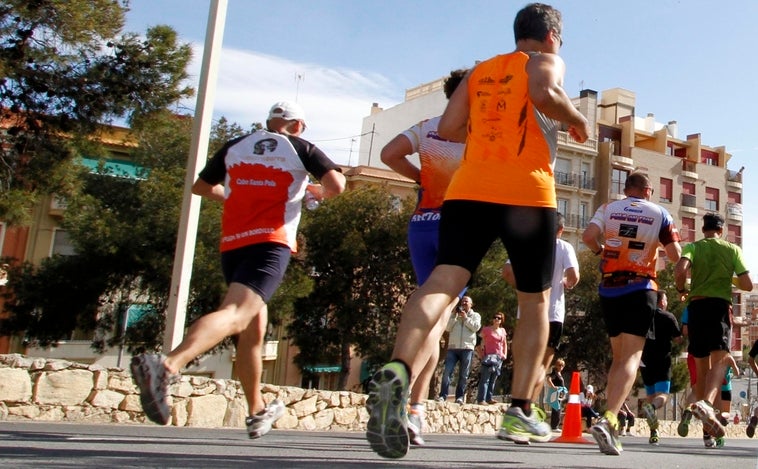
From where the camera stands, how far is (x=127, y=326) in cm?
2795

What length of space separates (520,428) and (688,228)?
→ 68.1 m

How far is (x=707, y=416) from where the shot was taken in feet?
22.7

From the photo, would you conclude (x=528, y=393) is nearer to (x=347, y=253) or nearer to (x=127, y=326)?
(x=127, y=326)

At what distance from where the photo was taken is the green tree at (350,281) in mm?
32125

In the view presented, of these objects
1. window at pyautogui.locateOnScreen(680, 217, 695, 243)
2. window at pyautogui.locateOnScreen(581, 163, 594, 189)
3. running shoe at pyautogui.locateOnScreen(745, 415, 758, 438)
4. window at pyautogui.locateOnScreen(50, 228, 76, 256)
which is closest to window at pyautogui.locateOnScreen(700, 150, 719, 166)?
window at pyautogui.locateOnScreen(680, 217, 695, 243)

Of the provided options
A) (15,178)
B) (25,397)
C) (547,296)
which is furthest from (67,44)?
(547,296)

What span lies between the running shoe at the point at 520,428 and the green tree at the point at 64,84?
9.96m

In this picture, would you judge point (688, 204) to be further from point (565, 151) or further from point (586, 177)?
point (565, 151)

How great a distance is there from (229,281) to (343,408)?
27.2ft

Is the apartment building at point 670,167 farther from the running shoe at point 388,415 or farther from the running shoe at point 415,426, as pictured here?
the running shoe at point 388,415

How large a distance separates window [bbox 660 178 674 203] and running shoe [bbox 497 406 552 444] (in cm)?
6625

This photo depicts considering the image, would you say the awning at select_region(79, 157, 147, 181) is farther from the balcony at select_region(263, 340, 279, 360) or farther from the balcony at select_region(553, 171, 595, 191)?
the balcony at select_region(553, 171, 595, 191)

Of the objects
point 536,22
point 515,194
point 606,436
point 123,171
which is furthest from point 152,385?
point 123,171

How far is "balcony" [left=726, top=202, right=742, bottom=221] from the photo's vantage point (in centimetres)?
7050
